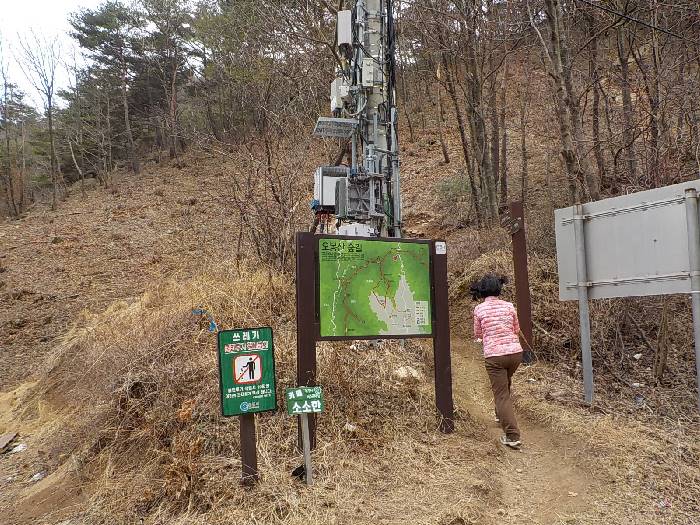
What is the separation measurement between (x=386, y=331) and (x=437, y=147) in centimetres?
1888

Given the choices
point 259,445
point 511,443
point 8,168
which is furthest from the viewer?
point 8,168

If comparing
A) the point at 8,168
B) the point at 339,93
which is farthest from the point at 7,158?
the point at 339,93

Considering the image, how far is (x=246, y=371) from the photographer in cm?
396

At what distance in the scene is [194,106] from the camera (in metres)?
28.6

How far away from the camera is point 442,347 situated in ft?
17.3

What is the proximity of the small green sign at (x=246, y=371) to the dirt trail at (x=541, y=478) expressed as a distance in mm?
1978

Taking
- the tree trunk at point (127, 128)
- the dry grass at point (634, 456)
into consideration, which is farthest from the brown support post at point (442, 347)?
the tree trunk at point (127, 128)

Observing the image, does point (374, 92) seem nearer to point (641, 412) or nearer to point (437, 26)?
point (641, 412)

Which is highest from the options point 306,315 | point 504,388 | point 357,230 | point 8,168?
point 8,168

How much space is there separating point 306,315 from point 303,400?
34.2 inches

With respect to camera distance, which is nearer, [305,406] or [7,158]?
[305,406]

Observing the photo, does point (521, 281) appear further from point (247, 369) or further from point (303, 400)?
point (247, 369)

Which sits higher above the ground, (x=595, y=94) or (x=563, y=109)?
(x=595, y=94)

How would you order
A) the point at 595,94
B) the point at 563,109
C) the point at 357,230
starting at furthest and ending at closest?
the point at 595,94 < the point at 563,109 < the point at 357,230
